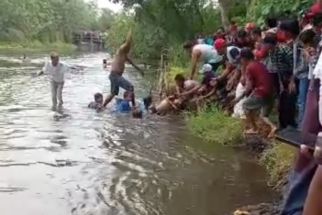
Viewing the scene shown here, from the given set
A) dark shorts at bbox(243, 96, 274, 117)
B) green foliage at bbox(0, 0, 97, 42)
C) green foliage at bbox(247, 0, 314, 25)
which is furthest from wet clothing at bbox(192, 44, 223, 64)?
green foliage at bbox(0, 0, 97, 42)

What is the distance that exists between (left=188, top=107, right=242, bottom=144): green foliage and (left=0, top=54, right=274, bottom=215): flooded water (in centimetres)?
20

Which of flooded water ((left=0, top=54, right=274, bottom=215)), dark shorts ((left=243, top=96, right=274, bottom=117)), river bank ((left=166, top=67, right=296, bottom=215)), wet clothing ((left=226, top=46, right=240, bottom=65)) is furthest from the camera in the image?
wet clothing ((left=226, top=46, right=240, bottom=65))

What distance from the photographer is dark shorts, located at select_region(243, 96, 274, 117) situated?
958 cm

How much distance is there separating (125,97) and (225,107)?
3468 millimetres

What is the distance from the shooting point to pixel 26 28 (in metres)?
69.2

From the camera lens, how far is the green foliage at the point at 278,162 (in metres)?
7.31

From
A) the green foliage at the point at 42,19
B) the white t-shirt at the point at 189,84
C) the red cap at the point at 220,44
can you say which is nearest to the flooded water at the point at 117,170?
the white t-shirt at the point at 189,84

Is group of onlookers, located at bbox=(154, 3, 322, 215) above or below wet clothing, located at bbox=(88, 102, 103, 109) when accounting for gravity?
above

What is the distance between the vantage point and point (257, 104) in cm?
959

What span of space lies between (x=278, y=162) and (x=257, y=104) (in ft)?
6.80

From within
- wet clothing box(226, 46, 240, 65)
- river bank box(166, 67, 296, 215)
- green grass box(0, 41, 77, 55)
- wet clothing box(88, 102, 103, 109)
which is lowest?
green grass box(0, 41, 77, 55)

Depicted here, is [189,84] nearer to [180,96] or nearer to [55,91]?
[180,96]

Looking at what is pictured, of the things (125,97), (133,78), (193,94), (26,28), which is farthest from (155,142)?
(26,28)

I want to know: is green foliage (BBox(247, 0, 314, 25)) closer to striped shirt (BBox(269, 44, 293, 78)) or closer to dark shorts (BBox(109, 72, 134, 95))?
striped shirt (BBox(269, 44, 293, 78))
